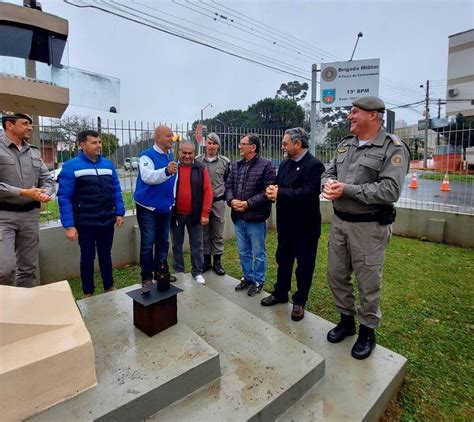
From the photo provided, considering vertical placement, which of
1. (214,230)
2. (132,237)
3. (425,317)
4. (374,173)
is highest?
(374,173)

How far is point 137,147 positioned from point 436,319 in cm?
441

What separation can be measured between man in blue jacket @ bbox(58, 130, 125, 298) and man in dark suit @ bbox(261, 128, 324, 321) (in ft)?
5.23

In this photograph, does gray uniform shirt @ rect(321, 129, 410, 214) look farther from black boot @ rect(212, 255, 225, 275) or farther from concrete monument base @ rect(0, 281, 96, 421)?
black boot @ rect(212, 255, 225, 275)

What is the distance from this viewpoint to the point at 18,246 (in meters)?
2.95

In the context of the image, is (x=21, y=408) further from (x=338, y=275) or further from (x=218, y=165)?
(x=218, y=165)

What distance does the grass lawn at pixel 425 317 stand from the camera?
2.14 metres

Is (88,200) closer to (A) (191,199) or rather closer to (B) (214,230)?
(A) (191,199)

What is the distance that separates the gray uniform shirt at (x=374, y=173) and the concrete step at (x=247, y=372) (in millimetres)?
1048

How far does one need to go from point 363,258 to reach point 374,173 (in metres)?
0.58

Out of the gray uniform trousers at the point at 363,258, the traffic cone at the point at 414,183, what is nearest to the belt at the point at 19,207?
the gray uniform trousers at the point at 363,258

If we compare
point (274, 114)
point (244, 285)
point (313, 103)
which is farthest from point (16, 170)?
point (274, 114)

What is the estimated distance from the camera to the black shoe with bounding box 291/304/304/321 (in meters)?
2.80

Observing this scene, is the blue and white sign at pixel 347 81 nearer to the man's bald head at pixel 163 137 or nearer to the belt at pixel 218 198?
the belt at pixel 218 198

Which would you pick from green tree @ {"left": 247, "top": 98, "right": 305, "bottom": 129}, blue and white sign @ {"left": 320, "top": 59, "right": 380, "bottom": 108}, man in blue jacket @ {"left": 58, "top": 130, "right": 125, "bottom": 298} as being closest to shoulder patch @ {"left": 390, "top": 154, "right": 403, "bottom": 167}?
man in blue jacket @ {"left": 58, "top": 130, "right": 125, "bottom": 298}
